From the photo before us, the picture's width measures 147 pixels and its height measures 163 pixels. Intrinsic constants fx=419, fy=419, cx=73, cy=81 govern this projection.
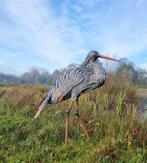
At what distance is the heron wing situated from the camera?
639 centimetres

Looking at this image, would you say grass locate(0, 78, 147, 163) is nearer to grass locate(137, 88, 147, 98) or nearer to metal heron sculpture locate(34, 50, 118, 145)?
metal heron sculpture locate(34, 50, 118, 145)

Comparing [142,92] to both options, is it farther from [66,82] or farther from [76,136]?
[66,82]

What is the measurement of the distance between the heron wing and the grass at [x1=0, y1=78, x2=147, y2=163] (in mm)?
A: 838

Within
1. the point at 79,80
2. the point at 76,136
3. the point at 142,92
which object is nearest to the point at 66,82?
the point at 79,80

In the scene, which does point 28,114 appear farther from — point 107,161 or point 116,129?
point 107,161

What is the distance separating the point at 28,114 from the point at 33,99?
1.92 m

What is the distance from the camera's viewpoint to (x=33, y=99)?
11.6m

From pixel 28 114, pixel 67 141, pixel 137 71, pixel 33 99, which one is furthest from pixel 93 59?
pixel 137 71

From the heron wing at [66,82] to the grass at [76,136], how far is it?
0.84 meters

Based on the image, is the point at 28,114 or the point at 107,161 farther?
the point at 28,114

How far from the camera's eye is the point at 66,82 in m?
6.46

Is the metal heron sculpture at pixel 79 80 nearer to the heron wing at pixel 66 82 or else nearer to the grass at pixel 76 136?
the heron wing at pixel 66 82

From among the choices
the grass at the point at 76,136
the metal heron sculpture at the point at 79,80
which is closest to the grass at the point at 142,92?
the grass at the point at 76,136

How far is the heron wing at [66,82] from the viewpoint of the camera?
6.39 metres
